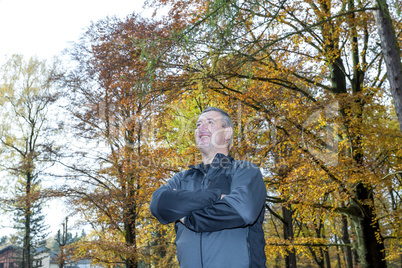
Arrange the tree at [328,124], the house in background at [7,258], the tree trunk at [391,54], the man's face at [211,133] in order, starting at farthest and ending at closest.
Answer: the house in background at [7,258]
the tree at [328,124]
the tree trunk at [391,54]
the man's face at [211,133]

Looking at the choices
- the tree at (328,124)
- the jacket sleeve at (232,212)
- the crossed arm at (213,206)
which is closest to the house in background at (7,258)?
the tree at (328,124)

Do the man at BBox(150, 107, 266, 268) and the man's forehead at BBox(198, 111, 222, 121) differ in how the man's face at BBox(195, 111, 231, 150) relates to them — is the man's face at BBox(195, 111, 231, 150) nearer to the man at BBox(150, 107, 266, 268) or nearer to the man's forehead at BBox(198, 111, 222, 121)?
the man's forehead at BBox(198, 111, 222, 121)

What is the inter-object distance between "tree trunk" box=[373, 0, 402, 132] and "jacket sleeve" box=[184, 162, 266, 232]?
168 inches

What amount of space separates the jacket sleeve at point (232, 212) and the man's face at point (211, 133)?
44 cm

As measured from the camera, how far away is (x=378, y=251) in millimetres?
8523

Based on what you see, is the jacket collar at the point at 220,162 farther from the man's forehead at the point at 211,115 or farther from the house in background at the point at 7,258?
the house in background at the point at 7,258

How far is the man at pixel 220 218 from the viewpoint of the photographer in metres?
1.90

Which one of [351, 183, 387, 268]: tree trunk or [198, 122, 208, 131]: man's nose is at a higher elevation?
[198, 122, 208, 131]: man's nose

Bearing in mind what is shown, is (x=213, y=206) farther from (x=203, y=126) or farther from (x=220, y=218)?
(x=203, y=126)

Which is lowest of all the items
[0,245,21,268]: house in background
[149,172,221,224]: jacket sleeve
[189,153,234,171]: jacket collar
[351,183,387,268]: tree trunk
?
[0,245,21,268]: house in background

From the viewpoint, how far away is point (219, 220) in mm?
1897

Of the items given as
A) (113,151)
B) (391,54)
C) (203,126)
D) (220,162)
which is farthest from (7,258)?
(220,162)

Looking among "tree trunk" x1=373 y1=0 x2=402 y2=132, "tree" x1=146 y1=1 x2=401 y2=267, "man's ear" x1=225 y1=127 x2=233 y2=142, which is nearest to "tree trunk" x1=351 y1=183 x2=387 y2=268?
"tree" x1=146 y1=1 x2=401 y2=267

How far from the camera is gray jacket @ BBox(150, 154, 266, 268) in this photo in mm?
1896
